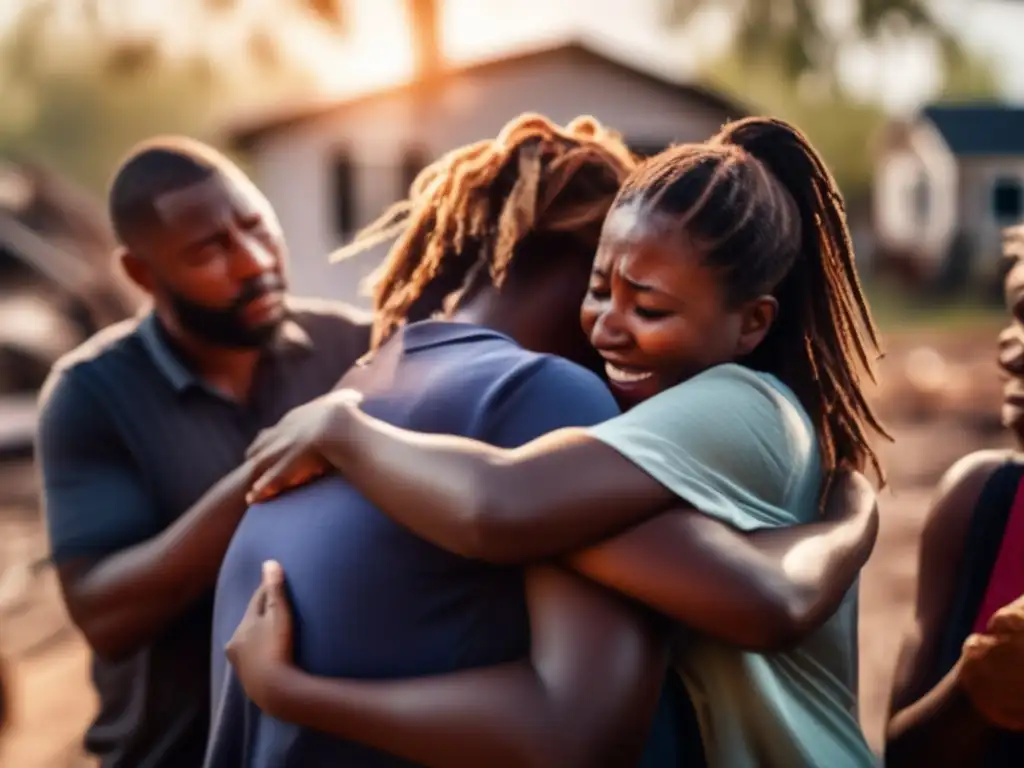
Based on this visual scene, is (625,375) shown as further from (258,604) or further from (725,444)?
(258,604)

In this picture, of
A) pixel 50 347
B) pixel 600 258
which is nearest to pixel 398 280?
pixel 600 258

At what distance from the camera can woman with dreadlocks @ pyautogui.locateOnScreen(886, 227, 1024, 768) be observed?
2234mm

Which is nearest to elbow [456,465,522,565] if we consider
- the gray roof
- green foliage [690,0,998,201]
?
the gray roof

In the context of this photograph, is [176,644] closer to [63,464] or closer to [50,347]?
[63,464]

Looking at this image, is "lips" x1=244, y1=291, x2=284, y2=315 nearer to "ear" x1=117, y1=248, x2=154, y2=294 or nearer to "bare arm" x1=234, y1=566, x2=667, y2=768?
"ear" x1=117, y1=248, x2=154, y2=294

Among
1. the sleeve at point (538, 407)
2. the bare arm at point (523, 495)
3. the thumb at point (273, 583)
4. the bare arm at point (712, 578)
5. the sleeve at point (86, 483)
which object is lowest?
the sleeve at point (86, 483)

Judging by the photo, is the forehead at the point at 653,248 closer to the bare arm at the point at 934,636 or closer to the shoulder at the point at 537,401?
the shoulder at the point at 537,401

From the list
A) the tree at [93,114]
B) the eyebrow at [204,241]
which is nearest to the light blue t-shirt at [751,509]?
the eyebrow at [204,241]

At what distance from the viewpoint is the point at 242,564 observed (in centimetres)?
211

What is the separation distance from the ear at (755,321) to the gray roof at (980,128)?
2814cm

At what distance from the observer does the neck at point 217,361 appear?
2848 millimetres

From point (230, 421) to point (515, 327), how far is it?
2.97 ft

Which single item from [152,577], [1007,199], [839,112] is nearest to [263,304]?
[152,577]

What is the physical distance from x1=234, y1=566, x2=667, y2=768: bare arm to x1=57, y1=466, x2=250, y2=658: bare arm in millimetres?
628
